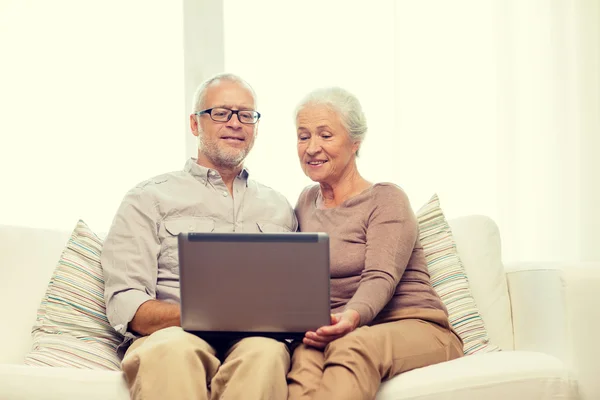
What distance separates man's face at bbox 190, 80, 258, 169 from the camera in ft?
7.29

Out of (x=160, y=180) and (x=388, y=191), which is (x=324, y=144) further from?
(x=160, y=180)

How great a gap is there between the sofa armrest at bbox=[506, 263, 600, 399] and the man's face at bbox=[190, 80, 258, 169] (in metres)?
0.96

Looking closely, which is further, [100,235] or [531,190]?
[531,190]

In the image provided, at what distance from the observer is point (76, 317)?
1931 millimetres

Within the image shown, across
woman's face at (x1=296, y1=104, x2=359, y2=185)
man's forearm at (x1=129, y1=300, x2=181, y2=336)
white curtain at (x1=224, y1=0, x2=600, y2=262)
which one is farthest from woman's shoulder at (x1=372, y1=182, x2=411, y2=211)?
white curtain at (x1=224, y1=0, x2=600, y2=262)

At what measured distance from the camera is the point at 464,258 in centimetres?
228

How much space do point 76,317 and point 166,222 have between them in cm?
36

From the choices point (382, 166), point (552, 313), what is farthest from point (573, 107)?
point (552, 313)

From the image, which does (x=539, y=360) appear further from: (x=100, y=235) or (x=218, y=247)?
(x=100, y=235)

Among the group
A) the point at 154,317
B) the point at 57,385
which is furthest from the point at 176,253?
the point at 57,385

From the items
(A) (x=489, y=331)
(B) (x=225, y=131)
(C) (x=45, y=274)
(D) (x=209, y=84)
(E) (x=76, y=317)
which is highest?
(D) (x=209, y=84)

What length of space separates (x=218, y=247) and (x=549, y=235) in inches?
79.3

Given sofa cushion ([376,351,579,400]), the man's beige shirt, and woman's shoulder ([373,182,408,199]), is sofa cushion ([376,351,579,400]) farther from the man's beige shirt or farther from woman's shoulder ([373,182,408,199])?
Answer: the man's beige shirt

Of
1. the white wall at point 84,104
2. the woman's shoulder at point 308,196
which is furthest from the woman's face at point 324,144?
the white wall at point 84,104
